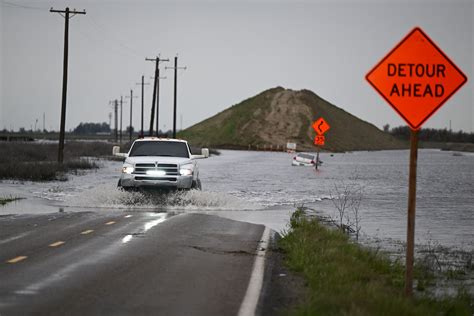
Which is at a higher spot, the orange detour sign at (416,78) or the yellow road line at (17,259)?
the orange detour sign at (416,78)

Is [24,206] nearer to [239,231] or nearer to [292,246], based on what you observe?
[239,231]

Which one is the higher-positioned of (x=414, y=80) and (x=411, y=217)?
(x=414, y=80)

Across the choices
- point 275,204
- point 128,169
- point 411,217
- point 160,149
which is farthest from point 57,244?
point 275,204

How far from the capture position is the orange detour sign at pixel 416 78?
28.0ft

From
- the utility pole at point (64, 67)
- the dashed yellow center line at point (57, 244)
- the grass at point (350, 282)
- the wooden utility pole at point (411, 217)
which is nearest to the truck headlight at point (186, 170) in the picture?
the grass at point (350, 282)

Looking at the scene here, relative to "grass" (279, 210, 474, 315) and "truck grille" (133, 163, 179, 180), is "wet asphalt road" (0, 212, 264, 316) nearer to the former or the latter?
"grass" (279, 210, 474, 315)

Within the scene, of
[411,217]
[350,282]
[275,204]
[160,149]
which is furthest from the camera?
[275,204]

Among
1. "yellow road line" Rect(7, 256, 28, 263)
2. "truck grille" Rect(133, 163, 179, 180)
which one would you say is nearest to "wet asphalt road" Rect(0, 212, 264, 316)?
"yellow road line" Rect(7, 256, 28, 263)

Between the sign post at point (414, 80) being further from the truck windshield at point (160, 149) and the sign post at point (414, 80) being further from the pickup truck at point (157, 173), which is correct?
the truck windshield at point (160, 149)

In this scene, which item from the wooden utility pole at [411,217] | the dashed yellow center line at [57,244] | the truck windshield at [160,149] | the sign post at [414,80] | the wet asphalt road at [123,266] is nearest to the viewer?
the wet asphalt road at [123,266]

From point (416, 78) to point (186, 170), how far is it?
522 inches

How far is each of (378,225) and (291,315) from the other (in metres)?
11.4

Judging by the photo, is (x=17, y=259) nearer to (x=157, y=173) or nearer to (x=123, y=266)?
(x=123, y=266)

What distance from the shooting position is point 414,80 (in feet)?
28.2
